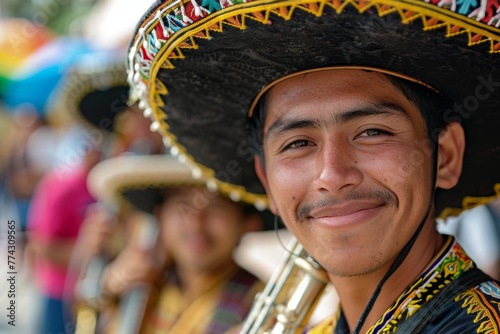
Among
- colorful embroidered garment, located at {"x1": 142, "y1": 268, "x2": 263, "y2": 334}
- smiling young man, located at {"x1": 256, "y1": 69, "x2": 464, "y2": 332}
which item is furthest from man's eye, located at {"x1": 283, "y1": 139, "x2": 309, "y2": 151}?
colorful embroidered garment, located at {"x1": 142, "y1": 268, "x2": 263, "y2": 334}

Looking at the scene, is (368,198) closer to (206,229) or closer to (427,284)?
(427,284)

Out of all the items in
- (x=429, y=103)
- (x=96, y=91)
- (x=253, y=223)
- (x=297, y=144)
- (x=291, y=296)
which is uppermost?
(x=96, y=91)

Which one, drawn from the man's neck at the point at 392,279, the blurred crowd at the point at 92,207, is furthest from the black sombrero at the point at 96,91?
the man's neck at the point at 392,279

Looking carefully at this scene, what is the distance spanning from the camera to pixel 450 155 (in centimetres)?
194

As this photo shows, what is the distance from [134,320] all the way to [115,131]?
1754mm

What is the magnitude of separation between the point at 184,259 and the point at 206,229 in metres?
0.17

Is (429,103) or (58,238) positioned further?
(58,238)

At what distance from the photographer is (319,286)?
82.1 inches

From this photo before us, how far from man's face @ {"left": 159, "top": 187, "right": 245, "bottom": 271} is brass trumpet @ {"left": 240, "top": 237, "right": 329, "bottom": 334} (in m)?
1.08

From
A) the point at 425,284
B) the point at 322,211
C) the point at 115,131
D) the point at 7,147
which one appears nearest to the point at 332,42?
the point at 322,211

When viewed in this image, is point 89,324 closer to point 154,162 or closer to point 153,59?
point 154,162

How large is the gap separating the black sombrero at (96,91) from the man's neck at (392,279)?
2411 mm

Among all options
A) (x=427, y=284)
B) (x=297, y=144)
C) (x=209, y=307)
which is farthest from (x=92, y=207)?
(x=427, y=284)

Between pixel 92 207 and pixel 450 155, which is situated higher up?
pixel 450 155
